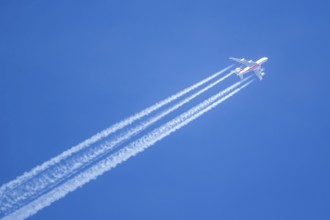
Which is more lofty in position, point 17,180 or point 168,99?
point 168,99

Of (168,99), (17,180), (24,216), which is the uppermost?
(168,99)

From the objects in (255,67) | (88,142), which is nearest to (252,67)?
(255,67)

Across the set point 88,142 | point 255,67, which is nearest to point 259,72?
point 255,67

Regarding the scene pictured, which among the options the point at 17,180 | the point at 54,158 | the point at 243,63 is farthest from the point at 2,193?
the point at 243,63

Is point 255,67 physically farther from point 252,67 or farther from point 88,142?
point 88,142

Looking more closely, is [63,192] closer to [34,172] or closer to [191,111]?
[34,172]

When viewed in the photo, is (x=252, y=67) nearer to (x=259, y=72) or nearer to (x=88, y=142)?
(x=259, y=72)

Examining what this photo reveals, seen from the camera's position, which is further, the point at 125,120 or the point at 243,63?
the point at 243,63

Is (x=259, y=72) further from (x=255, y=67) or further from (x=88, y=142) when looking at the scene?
(x=88, y=142)

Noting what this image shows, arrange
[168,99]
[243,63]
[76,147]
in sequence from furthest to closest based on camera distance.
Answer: [243,63], [168,99], [76,147]

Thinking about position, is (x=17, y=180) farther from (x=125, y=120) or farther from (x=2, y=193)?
(x=125, y=120)

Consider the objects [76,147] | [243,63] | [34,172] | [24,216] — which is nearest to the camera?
[24,216]
